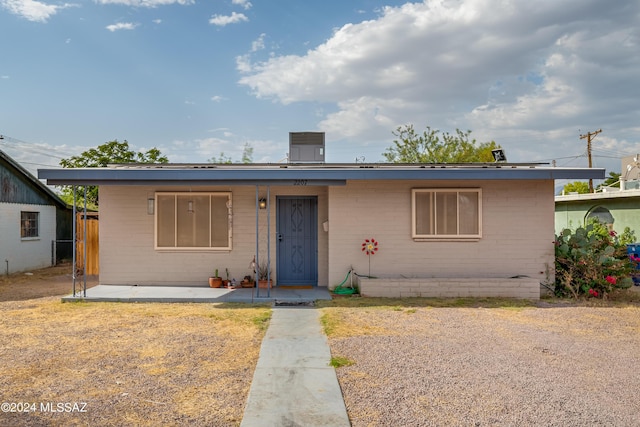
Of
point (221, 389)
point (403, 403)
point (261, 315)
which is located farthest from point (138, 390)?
point (261, 315)

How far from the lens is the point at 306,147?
11125 mm

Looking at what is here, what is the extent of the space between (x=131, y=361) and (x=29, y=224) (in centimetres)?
1227

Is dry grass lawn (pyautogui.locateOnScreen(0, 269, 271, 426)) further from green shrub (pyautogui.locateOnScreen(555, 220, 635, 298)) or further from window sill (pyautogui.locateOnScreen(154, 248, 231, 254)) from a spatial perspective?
green shrub (pyautogui.locateOnScreen(555, 220, 635, 298))

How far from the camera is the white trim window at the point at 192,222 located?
9.30 m

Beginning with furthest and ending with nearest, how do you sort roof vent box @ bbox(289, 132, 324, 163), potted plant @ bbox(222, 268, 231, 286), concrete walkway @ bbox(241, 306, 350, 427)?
1. roof vent box @ bbox(289, 132, 324, 163)
2. potted plant @ bbox(222, 268, 231, 286)
3. concrete walkway @ bbox(241, 306, 350, 427)

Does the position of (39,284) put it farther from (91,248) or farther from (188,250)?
(188,250)

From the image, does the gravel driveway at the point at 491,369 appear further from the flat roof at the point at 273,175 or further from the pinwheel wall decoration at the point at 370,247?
the flat roof at the point at 273,175

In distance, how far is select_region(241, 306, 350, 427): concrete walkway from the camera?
10.8 ft

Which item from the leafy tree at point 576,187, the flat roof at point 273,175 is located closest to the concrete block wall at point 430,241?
the flat roof at point 273,175

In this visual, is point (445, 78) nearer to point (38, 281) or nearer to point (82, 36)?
point (82, 36)

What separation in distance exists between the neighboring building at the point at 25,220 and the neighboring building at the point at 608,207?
19.5m

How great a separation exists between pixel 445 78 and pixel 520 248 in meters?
15.8

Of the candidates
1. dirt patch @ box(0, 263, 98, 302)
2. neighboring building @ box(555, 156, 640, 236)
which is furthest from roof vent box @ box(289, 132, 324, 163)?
neighboring building @ box(555, 156, 640, 236)

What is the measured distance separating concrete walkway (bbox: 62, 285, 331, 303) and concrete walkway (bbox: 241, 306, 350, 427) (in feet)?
6.71
